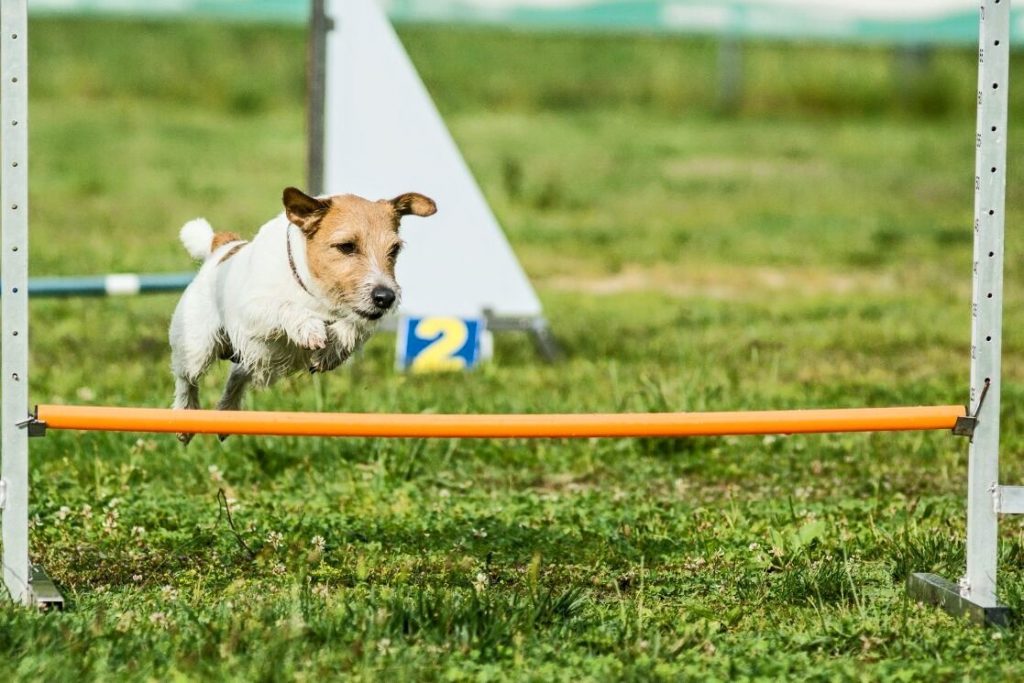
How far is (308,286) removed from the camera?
4078mm

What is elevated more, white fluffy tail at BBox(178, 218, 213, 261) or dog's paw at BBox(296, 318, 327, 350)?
white fluffy tail at BBox(178, 218, 213, 261)

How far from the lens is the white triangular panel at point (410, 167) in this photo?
7.22 m

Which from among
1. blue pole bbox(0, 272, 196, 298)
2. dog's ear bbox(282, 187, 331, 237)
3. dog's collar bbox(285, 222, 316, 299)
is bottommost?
blue pole bbox(0, 272, 196, 298)

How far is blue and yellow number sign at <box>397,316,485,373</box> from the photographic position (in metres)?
7.73

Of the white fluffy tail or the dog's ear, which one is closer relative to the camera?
the dog's ear

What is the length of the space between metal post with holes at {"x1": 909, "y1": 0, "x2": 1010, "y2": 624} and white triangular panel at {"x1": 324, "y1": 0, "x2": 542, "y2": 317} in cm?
291

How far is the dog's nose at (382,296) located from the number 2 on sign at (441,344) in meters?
3.67

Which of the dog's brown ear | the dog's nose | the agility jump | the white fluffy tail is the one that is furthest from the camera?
the white fluffy tail

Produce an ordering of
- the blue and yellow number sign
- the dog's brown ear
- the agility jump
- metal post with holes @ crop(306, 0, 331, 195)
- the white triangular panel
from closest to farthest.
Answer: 1. the dog's brown ear
2. the agility jump
3. metal post with holes @ crop(306, 0, 331, 195)
4. the white triangular panel
5. the blue and yellow number sign

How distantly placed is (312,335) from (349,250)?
0.22m

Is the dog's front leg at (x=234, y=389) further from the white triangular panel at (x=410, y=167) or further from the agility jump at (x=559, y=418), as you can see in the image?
the white triangular panel at (x=410, y=167)

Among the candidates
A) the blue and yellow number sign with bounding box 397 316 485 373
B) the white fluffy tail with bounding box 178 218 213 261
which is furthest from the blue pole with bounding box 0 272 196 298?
the white fluffy tail with bounding box 178 218 213 261

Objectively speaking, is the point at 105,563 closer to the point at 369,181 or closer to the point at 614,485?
the point at 614,485

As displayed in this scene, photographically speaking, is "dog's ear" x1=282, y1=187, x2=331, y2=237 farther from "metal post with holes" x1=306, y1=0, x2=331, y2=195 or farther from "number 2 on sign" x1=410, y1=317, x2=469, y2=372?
"number 2 on sign" x1=410, y1=317, x2=469, y2=372
